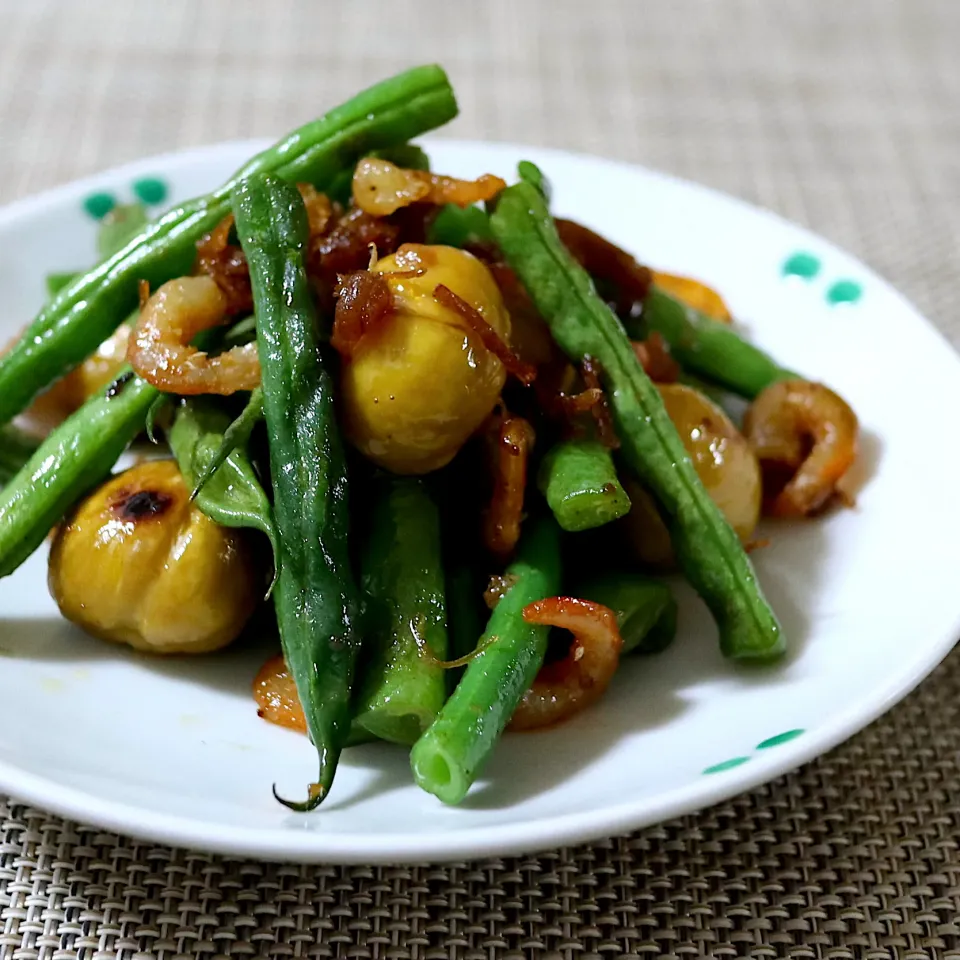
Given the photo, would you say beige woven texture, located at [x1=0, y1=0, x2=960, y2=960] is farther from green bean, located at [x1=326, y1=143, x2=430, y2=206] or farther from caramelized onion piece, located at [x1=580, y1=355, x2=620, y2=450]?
green bean, located at [x1=326, y1=143, x2=430, y2=206]

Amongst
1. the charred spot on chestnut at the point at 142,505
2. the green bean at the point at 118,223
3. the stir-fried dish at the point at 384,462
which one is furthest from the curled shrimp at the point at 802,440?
the green bean at the point at 118,223

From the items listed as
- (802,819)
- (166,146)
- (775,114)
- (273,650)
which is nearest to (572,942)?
(802,819)

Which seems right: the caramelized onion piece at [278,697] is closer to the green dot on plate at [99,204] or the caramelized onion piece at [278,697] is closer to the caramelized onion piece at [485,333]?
the caramelized onion piece at [485,333]

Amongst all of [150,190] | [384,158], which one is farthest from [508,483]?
[150,190]

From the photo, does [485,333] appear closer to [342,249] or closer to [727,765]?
[342,249]

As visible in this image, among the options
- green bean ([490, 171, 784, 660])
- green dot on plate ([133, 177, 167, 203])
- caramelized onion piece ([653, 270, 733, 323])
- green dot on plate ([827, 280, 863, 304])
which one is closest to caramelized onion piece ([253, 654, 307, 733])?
green bean ([490, 171, 784, 660])

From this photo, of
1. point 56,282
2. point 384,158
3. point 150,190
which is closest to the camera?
point 384,158

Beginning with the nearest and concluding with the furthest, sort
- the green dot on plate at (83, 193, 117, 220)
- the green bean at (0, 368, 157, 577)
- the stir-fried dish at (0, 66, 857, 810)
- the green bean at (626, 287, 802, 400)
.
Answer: the stir-fried dish at (0, 66, 857, 810)
the green bean at (0, 368, 157, 577)
the green bean at (626, 287, 802, 400)
the green dot on plate at (83, 193, 117, 220)
